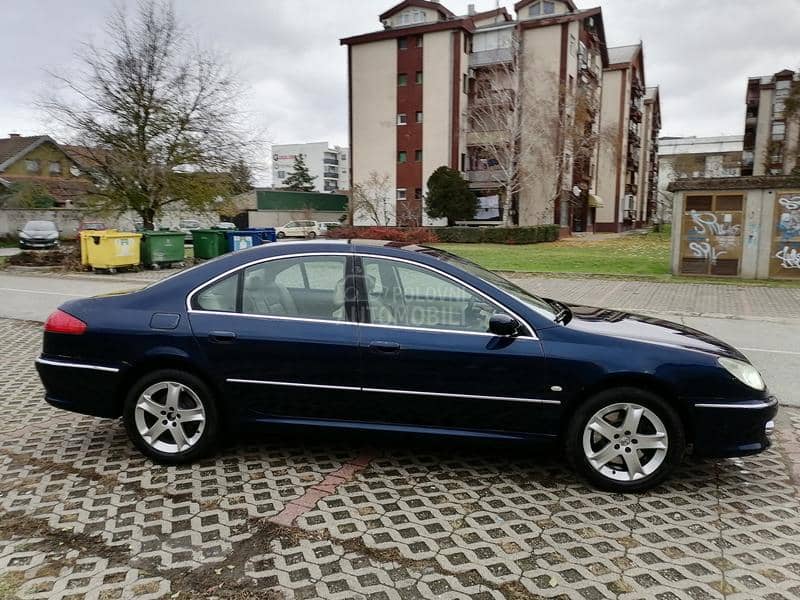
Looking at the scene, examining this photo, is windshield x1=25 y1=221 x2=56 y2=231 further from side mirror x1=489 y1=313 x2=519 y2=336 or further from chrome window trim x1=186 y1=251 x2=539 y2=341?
side mirror x1=489 y1=313 x2=519 y2=336

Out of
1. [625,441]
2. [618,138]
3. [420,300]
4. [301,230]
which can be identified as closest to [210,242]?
[420,300]

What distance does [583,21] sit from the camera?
1634 inches

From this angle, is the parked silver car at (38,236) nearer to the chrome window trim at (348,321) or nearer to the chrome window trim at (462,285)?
the chrome window trim at (348,321)

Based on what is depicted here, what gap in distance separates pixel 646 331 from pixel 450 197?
3503 cm

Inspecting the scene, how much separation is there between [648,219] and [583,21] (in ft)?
123

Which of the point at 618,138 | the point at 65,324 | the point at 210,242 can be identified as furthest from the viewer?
the point at 618,138

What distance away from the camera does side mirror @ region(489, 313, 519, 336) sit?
11.9ft

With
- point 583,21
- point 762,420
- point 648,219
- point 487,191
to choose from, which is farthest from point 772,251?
point 648,219

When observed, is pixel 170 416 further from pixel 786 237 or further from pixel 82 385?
pixel 786 237

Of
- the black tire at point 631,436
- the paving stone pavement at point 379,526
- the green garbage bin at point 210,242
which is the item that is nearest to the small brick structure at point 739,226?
the paving stone pavement at point 379,526

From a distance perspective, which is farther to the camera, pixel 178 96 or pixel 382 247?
pixel 178 96

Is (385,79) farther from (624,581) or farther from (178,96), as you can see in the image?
(624,581)

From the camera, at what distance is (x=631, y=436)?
143 inches

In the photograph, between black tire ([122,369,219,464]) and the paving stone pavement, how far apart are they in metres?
0.11
